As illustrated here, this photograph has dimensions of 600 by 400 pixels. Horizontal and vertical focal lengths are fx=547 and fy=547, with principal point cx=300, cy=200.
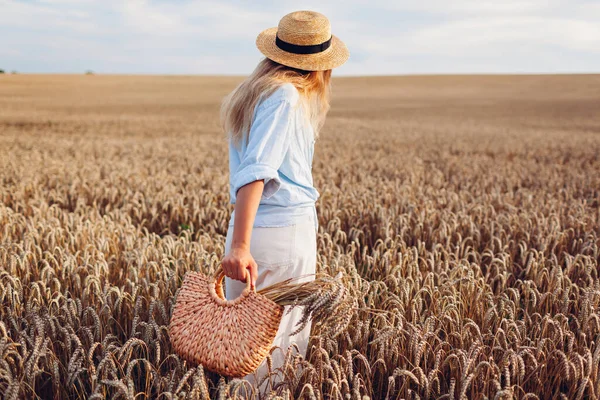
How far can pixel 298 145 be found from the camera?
7.38 feet

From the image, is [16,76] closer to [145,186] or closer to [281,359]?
[145,186]

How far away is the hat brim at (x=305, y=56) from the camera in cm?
223

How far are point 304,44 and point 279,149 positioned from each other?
1.61 ft

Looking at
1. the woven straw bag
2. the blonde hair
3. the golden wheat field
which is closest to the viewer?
the woven straw bag

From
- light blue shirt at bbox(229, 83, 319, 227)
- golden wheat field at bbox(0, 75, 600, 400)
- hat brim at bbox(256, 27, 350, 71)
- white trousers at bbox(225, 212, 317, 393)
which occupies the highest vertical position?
hat brim at bbox(256, 27, 350, 71)

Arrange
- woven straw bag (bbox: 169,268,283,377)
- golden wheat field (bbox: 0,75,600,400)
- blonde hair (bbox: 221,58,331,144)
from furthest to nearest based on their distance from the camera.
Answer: golden wheat field (bbox: 0,75,600,400) → blonde hair (bbox: 221,58,331,144) → woven straw bag (bbox: 169,268,283,377)

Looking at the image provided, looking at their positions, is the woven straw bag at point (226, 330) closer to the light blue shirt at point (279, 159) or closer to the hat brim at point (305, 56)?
the light blue shirt at point (279, 159)

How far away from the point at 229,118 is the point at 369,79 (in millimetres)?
68345

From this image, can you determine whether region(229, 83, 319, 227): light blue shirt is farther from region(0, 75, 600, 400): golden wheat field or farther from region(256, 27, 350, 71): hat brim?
region(0, 75, 600, 400): golden wheat field

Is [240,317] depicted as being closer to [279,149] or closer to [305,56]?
[279,149]

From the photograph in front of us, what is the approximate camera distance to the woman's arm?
2035mm

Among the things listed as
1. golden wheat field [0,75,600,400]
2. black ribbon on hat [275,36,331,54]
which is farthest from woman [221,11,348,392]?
golden wheat field [0,75,600,400]

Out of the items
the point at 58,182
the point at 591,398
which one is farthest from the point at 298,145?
the point at 58,182

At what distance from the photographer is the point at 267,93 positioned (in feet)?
6.98
